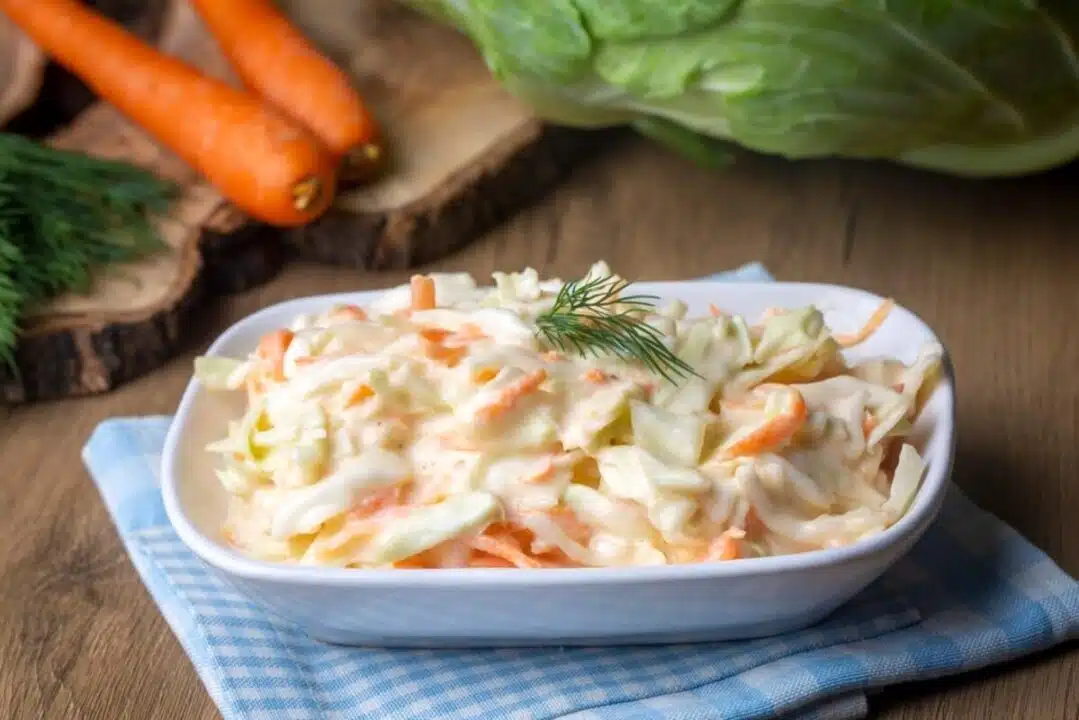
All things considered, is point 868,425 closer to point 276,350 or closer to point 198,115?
point 276,350

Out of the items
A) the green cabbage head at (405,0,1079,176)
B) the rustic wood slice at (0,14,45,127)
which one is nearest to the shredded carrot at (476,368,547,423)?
the green cabbage head at (405,0,1079,176)

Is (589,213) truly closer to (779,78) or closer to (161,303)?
(779,78)

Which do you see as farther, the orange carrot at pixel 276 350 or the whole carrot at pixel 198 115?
the whole carrot at pixel 198 115

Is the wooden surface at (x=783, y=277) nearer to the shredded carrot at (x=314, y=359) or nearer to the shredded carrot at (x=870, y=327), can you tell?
the shredded carrot at (x=870, y=327)

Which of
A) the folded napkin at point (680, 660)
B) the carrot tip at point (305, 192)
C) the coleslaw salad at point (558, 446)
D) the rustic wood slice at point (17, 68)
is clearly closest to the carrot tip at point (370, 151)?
the carrot tip at point (305, 192)

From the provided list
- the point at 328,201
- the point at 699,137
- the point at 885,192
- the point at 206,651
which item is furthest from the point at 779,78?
the point at 206,651

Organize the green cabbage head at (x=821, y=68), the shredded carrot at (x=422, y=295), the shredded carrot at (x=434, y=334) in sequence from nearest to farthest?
the shredded carrot at (x=434, y=334)
the shredded carrot at (x=422, y=295)
the green cabbage head at (x=821, y=68)
